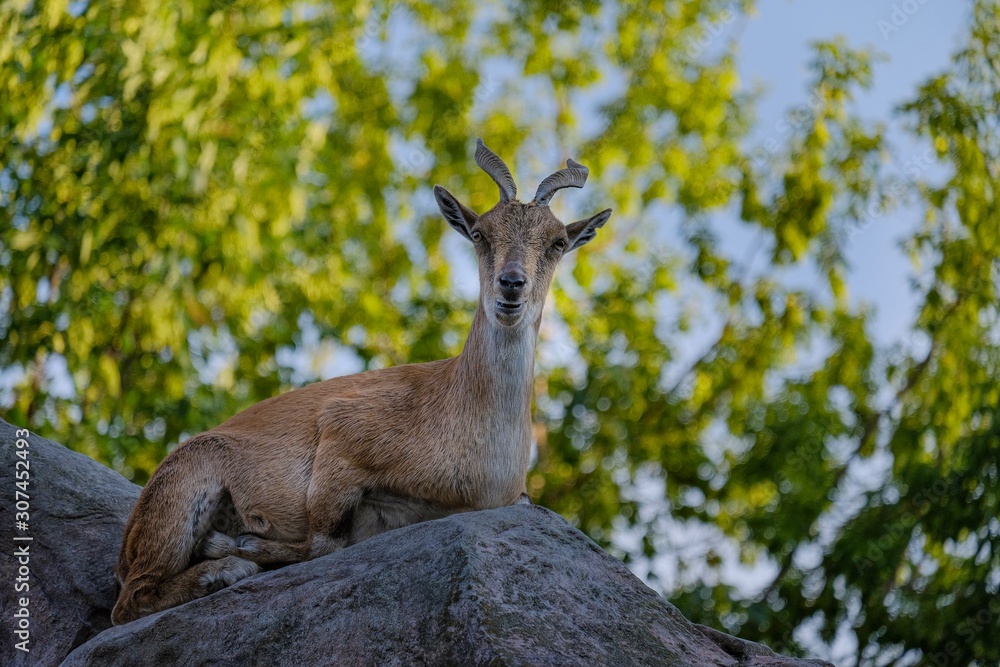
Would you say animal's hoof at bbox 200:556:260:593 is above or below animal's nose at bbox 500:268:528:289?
below

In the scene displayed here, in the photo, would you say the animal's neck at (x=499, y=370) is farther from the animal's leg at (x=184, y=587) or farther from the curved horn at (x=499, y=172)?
the animal's leg at (x=184, y=587)

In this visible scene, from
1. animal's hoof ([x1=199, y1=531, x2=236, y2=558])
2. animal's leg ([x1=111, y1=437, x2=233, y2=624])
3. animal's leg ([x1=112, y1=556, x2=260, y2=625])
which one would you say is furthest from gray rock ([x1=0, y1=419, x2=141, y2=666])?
animal's hoof ([x1=199, y1=531, x2=236, y2=558])

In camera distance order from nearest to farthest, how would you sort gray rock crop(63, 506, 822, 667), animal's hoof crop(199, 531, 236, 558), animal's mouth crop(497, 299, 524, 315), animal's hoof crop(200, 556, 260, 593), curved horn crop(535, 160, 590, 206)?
1. gray rock crop(63, 506, 822, 667)
2. animal's hoof crop(200, 556, 260, 593)
3. animal's mouth crop(497, 299, 524, 315)
4. animal's hoof crop(199, 531, 236, 558)
5. curved horn crop(535, 160, 590, 206)

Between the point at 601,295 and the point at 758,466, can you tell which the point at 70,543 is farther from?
the point at 601,295

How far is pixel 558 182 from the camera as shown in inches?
326

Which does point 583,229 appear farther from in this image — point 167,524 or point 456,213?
point 167,524

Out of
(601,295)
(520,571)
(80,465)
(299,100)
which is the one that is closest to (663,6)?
(601,295)

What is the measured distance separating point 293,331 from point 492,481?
9437 mm

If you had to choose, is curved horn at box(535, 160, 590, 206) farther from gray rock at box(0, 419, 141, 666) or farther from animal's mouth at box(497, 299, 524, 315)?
gray rock at box(0, 419, 141, 666)

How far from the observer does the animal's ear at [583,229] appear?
329 inches

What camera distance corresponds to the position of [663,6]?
21938mm

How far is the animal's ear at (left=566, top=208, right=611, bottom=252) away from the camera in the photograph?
835 cm

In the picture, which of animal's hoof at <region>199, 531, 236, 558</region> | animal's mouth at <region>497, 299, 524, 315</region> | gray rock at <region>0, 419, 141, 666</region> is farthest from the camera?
gray rock at <region>0, 419, 141, 666</region>

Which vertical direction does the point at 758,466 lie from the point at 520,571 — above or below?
above
